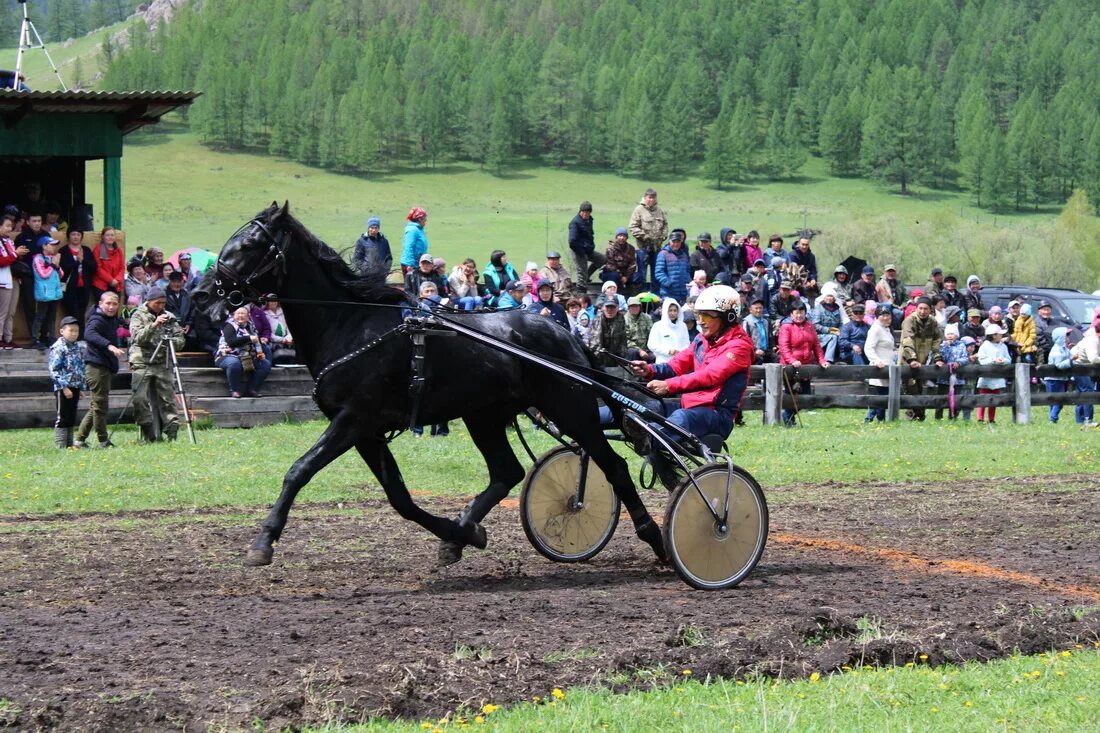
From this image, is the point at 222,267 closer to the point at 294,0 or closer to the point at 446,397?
the point at 446,397

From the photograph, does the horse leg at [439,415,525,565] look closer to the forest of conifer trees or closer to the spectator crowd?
the spectator crowd

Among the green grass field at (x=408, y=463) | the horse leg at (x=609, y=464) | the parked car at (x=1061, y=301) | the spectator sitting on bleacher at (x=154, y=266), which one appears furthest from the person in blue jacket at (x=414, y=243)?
the parked car at (x=1061, y=301)

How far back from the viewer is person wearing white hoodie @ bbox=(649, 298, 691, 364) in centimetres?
1925

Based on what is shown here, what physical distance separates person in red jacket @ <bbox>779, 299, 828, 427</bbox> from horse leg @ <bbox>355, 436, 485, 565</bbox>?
38.0 ft

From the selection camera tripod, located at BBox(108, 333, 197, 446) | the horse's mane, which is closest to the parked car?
camera tripod, located at BBox(108, 333, 197, 446)

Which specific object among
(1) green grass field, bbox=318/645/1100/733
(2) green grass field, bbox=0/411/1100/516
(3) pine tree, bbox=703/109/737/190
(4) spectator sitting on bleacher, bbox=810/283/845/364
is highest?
(3) pine tree, bbox=703/109/737/190

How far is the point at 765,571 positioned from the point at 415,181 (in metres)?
109

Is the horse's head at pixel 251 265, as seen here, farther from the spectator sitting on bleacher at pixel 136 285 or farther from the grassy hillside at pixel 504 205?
the grassy hillside at pixel 504 205

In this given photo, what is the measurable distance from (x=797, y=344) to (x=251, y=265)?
12953 mm

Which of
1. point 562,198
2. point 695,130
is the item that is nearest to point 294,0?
point 695,130

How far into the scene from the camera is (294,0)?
186625 millimetres

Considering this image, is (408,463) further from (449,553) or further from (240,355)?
(449,553)

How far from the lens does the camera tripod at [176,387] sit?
1702 cm

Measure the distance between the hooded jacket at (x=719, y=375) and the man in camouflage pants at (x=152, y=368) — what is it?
8928mm
